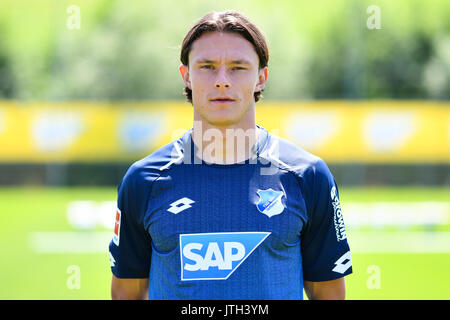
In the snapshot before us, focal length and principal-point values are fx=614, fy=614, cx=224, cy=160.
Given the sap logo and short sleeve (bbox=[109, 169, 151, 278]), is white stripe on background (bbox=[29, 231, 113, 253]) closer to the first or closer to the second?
short sleeve (bbox=[109, 169, 151, 278])

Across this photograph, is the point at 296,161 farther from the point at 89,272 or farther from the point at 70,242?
the point at 70,242

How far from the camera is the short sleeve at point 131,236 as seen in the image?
208 centimetres

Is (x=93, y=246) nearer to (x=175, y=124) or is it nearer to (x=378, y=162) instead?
(x=175, y=124)

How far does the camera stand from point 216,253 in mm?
1980

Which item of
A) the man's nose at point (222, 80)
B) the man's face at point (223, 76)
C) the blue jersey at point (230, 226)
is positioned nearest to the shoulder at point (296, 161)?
the blue jersey at point (230, 226)

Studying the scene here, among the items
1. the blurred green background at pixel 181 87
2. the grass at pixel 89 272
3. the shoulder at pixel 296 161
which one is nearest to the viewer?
the shoulder at pixel 296 161

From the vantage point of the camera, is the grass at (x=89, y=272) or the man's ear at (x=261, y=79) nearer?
the man's ear at (x=261, y=79)

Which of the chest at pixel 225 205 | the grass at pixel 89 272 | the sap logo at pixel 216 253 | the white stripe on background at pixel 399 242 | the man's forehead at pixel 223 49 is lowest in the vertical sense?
the white stripe on background at pixel 399 242

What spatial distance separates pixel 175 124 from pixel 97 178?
2404mm

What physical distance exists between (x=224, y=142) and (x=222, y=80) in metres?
0.22

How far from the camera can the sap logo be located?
6.46 ft

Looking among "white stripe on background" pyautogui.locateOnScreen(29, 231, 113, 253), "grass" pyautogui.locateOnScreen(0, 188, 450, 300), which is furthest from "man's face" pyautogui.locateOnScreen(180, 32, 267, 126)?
"white stripe on background" pyautogui.locateOnScreen(29, 231, 113, 253)

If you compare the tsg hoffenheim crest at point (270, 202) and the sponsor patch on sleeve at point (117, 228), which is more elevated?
the tsg hoffenheim crest at point (270, 202)

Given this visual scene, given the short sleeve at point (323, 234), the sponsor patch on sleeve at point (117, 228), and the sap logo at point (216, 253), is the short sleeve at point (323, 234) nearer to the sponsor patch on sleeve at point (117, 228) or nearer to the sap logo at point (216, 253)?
the sap logo at point (216, 253)
